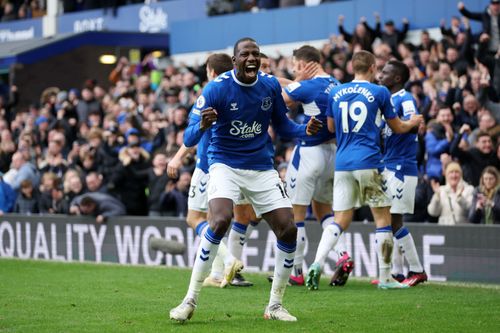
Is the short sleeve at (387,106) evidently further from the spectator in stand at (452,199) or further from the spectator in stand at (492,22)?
the spectator in stand at (492,22)

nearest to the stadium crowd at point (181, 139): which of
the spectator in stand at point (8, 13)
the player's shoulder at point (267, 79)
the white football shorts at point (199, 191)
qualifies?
the white football shorts at point (199, 191)

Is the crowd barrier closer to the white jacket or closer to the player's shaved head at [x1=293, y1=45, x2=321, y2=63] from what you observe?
the white jacket

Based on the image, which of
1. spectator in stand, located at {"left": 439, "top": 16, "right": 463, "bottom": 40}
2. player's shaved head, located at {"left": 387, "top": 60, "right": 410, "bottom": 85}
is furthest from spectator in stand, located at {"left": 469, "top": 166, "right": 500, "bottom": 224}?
spectator in stand, located at {"left": 439, "top": 16, "right": 463, "bottom": 40}

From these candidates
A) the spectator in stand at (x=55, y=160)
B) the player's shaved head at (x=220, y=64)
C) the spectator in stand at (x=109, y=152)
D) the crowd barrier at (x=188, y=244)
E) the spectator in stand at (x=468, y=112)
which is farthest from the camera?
the spectator in stand at (x=55, y=160)

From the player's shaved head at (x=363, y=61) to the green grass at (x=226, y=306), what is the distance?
7.71 ft

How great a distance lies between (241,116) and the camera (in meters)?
9.64

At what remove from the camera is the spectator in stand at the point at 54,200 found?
19.1 m

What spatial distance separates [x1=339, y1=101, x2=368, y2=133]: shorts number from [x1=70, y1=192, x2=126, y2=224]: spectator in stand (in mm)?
6530

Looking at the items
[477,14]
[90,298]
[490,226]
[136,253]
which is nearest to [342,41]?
[477,14]

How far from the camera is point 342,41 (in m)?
20.6

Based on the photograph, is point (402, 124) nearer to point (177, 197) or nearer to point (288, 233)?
point (288, 233)

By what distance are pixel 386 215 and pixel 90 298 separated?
321 cm

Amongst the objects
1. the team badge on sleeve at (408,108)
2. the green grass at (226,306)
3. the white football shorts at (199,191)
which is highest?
the team badge on sleeve at (408,108)

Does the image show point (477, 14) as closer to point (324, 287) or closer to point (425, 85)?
point (425, 85)
